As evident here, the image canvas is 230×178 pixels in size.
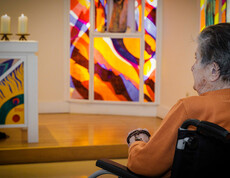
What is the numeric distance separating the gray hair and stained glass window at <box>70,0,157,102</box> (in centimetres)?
367

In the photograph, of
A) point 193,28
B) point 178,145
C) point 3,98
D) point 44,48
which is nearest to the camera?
point 178,145

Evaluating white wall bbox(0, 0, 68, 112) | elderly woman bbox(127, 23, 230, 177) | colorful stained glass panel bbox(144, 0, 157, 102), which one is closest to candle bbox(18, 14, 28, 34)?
white wall bbox(0, 0, 68, 112)

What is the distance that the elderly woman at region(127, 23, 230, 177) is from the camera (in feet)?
4.51

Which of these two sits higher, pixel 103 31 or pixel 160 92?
pixel 103 31

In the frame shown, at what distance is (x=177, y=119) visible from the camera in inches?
54.2

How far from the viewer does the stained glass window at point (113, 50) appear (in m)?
5.11

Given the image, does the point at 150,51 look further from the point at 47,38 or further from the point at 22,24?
the point at 22,24

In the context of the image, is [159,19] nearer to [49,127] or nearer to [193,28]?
[193,28]

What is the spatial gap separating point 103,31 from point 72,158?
220 cm

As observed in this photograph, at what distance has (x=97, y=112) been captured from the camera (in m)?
5.36

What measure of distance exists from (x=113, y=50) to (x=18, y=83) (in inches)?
76.1

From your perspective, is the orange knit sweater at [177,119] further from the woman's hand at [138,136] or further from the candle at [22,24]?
the candle at [22,24]

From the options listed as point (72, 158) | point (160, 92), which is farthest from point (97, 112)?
point (72, 158)

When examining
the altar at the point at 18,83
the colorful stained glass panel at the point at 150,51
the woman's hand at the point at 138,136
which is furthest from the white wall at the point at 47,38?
the woman's hand at the point at 138,136
